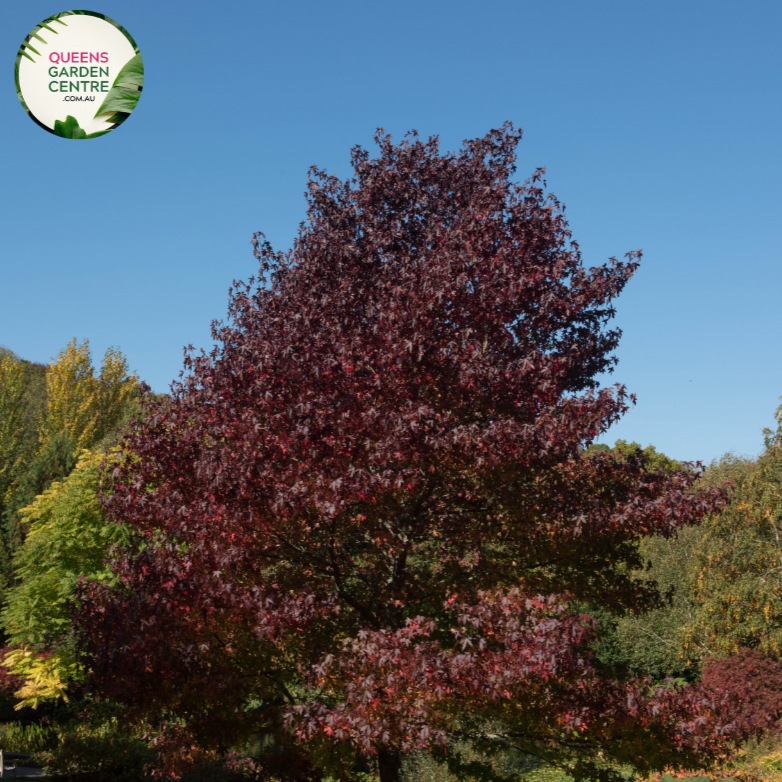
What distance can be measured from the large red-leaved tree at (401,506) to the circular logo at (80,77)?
10.00 ft

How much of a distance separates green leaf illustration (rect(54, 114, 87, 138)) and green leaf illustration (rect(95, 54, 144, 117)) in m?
0.39

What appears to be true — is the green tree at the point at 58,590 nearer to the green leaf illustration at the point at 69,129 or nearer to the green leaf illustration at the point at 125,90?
the green leaf illustration at the point at 69,129

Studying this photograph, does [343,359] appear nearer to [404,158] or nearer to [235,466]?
[235,466]

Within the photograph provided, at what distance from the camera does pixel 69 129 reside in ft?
31.7

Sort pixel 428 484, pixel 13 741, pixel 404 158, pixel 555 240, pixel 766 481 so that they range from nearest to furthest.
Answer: pixel 428 484 → pixel 555 240 → pixel 404 158 → pixel 13 741 → pixel 766 481

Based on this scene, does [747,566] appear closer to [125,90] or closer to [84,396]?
[125,90]

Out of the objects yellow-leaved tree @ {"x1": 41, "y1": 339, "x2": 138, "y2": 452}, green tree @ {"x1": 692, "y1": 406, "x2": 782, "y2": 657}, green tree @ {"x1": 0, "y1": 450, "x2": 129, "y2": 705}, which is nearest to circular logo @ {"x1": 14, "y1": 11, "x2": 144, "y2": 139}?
green tree @ {"x1": 0, "y1": 450, "x2": 129, "y2": 705}

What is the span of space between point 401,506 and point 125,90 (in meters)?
7.02

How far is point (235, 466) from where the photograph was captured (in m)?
7.84

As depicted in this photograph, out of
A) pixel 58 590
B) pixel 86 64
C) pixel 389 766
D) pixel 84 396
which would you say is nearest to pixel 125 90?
pixel 86 64

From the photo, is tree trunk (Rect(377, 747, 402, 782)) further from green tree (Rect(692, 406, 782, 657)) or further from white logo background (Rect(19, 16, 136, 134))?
green tree (Rect(692, 406, 782, 657))

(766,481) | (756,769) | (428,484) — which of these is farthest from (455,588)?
(766,481)

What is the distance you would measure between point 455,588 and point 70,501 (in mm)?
17904

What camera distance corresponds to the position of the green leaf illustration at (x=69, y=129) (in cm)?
960
